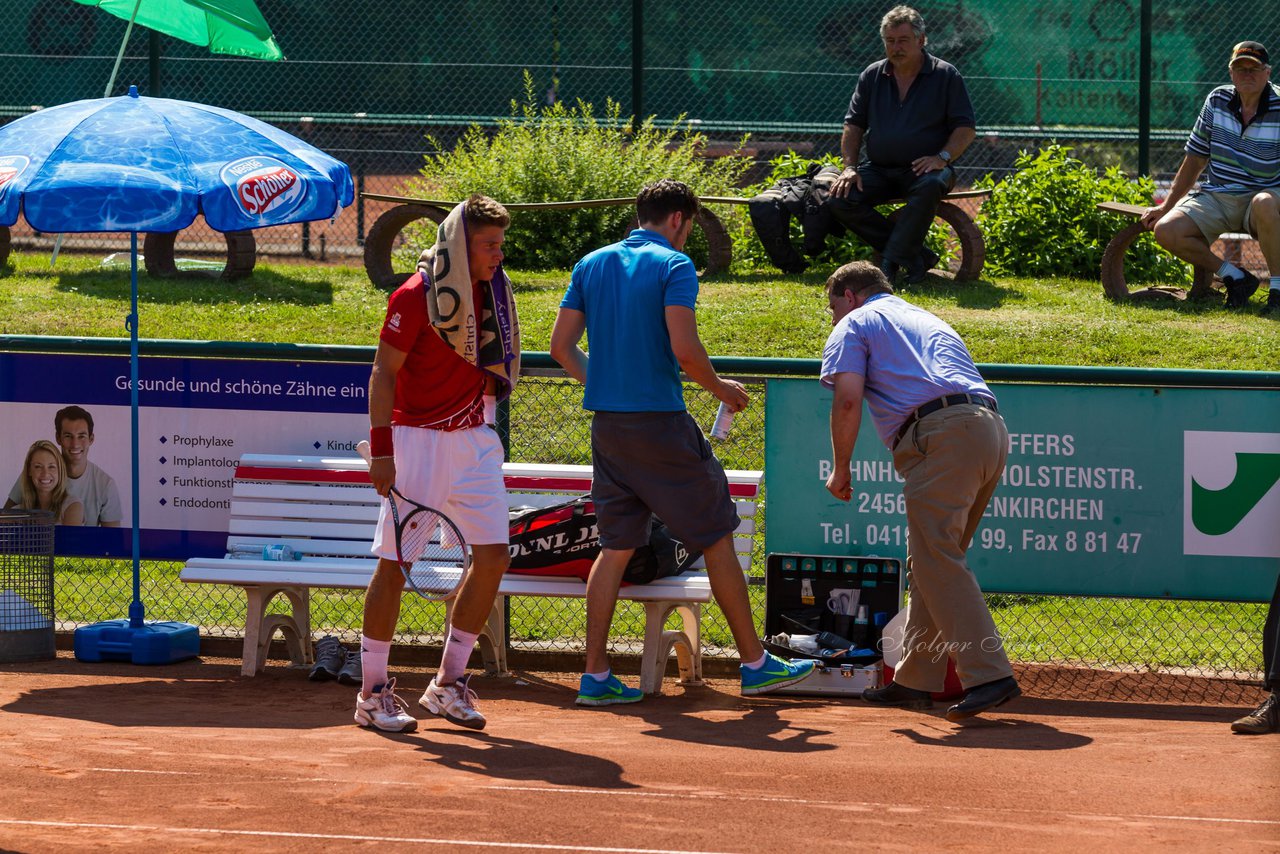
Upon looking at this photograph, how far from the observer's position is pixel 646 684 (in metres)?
6.92

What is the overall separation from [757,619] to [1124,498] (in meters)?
1.91

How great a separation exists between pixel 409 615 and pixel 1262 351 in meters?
5.58

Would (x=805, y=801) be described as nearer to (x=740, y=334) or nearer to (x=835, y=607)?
(x=835, y=607)

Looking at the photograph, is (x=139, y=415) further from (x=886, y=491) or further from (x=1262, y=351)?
(x=1262, y=351)

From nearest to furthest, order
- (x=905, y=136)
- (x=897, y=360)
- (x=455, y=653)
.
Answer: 1. (x=455, y=653)
2. (x=897, y=360)
3. (x=905, y=136)

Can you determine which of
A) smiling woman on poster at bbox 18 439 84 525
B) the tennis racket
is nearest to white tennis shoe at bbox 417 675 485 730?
the tennis racket

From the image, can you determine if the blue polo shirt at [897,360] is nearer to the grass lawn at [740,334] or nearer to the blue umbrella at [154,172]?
the grass lawn at [740,334]

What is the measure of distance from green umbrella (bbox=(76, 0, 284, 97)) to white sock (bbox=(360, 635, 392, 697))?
549 cm

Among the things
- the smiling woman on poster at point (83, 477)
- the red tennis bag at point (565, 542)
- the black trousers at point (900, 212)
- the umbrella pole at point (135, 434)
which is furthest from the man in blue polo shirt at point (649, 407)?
the black trousers at point (900, 212)

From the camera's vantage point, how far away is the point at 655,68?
1612cm

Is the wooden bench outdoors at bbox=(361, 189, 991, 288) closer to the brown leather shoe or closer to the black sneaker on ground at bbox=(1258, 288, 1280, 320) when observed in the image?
the black sneaker on ground at bbox=(1258, 288, 1280, 320)

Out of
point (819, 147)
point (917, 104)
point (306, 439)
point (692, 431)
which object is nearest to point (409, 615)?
point (306, 439)

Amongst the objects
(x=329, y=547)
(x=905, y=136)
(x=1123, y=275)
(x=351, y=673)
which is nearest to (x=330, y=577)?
(x=329, y=547)

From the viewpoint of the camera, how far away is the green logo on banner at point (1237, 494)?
703 centimetres
